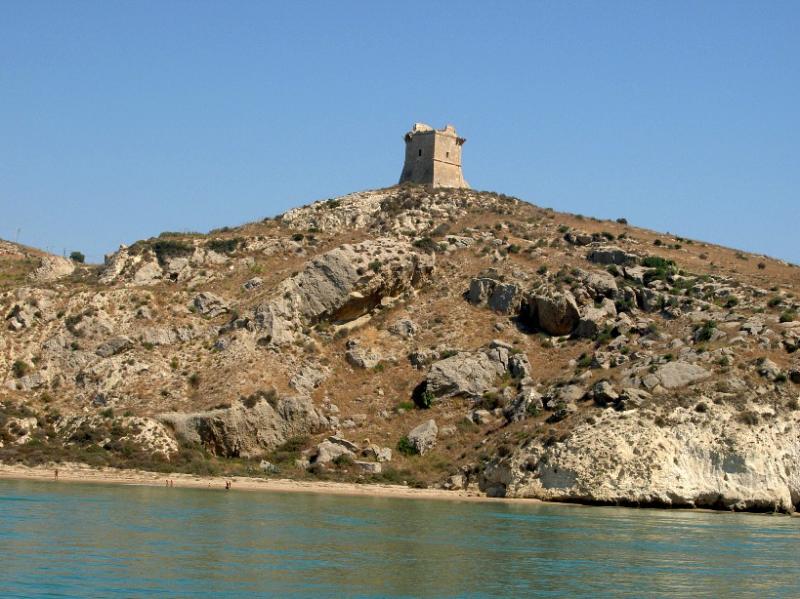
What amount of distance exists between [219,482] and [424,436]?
12382mm

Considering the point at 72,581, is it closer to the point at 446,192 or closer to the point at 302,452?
the point at 302,452

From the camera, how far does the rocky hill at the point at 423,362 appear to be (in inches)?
2096

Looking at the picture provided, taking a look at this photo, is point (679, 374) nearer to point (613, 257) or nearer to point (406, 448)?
point (406, 448)

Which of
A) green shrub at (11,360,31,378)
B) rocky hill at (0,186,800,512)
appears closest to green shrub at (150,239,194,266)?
rocky hill at (0,186,800,512)

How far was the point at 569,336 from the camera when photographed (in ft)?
227

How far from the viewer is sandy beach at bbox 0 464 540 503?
178ft

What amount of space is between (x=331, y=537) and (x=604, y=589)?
1103cm

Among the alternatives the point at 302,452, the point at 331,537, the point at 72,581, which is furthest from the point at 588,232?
the point at 72,581

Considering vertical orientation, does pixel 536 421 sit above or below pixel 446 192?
below

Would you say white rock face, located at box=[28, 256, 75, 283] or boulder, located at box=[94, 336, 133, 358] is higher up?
white rock face, located at box=[28, 256, 75, 283]

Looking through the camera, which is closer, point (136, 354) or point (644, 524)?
point (644, 524)

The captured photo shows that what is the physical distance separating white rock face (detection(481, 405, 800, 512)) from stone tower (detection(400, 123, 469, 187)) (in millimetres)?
42980

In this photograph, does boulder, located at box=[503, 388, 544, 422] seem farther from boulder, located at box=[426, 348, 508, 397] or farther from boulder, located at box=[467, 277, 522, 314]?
boulder, located at box=[467, 277, 522, 314]

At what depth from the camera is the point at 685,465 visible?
52281 mm
